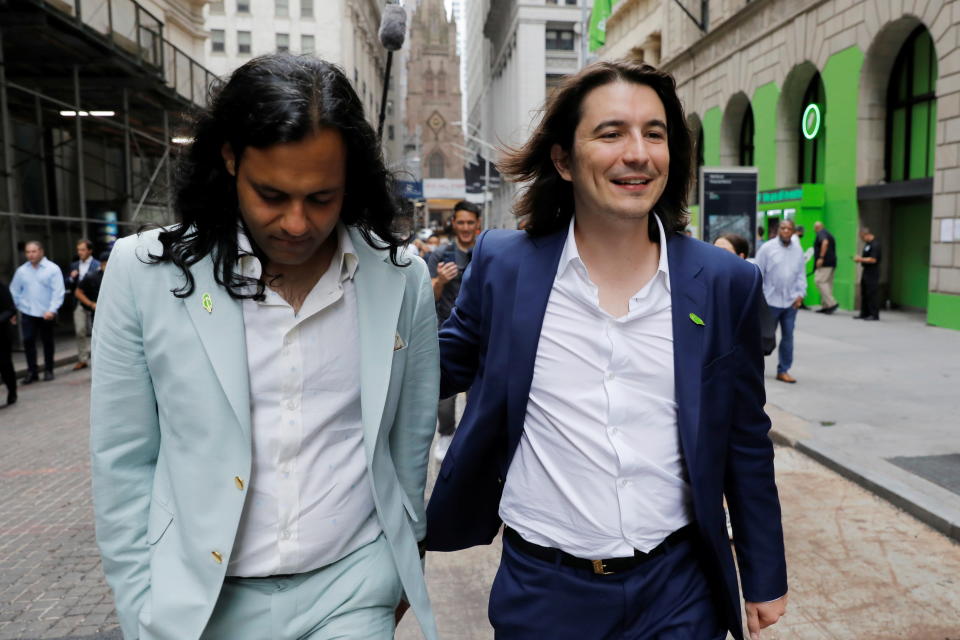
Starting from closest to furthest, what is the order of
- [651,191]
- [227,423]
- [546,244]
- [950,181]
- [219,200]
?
[227,423], [219,200], [651,191], [546,244], [950,181]

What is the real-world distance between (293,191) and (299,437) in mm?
554

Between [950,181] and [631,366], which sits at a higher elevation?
[950,181]

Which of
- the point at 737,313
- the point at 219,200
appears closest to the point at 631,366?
the point at 737,313

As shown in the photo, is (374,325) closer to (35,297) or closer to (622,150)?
(622,150)

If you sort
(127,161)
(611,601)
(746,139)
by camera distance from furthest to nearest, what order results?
(746,139), (127,161), (611,601)

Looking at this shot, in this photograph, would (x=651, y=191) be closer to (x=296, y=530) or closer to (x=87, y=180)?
(x=296, y=530)

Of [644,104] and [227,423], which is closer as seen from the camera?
[227,423]

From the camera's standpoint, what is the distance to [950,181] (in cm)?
1398

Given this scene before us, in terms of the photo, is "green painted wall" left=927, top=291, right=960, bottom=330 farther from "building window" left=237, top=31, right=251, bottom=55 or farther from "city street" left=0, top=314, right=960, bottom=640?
"building window" left=237, top=31, right=251, bottom=55

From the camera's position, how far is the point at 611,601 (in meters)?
2.00

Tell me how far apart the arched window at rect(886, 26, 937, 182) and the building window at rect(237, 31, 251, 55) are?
52.4 m

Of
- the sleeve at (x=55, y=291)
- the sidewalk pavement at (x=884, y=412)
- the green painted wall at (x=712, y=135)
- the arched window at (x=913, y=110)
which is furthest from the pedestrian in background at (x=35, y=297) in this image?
the green painted wall at (x=712, y=135)

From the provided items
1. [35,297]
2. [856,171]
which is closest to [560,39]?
[856,171]

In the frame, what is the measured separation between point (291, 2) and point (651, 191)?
62986 mm
